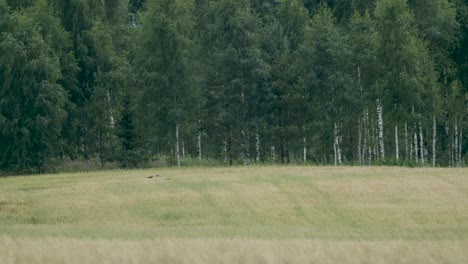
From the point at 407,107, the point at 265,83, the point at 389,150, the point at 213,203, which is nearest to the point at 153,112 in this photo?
the point at 265,83

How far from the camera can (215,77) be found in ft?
221

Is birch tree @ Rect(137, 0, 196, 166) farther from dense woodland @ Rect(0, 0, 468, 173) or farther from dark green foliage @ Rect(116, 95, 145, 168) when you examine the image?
dark green foliage @ Rect(116, 95, 145, 168)

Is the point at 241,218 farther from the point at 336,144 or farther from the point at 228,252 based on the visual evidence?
the point at 336,144

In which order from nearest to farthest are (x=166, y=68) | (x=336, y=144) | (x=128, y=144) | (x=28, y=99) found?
(x=28, y=99), (x=128, y=144), (x=166, y=68), (x=336, y=144)

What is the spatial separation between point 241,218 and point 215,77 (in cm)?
3933

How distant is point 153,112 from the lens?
62156 mm

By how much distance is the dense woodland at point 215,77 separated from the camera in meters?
57.2

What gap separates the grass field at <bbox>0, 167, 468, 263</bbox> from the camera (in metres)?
16.6

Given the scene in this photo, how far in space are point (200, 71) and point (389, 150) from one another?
35.4 metres

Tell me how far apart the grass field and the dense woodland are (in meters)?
13.7

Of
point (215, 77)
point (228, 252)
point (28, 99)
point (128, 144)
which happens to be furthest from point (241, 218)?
point (215, 77)

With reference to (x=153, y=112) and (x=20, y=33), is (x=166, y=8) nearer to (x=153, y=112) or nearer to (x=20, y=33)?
(x=153, y=112)

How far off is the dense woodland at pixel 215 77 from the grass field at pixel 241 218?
13692 millimetres

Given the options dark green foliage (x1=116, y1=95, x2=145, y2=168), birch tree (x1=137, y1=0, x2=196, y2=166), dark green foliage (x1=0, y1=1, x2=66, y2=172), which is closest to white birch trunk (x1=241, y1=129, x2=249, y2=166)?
birch tree (x1=137, y1=0, x2=196, y2=166)
